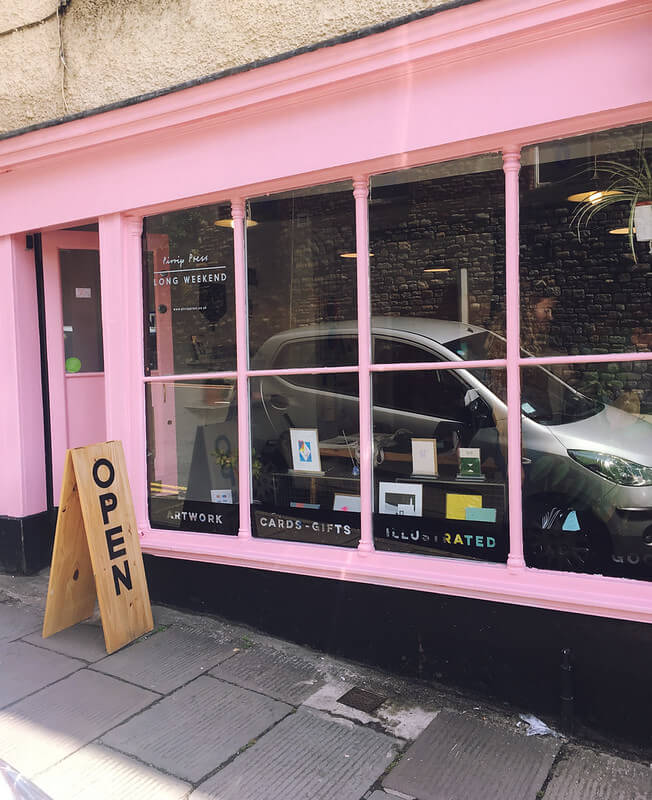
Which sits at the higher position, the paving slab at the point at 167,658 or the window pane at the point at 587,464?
the window pane at the point at 587,464

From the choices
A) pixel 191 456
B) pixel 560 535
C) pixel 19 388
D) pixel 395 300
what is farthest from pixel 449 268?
pixel 19 388

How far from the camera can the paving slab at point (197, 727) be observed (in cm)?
304

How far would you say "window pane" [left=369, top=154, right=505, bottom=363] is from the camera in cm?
368

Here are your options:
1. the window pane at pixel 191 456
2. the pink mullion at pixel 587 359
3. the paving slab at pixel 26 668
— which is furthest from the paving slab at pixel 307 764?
the pink mullion at pixel 587 359

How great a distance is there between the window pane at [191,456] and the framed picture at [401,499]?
109cm

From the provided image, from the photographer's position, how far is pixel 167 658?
398 cm

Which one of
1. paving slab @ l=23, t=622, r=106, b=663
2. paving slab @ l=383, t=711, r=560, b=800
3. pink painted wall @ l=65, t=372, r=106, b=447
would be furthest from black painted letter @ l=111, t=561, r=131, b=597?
paving slab @ l=383, t=711, r=560, b=800

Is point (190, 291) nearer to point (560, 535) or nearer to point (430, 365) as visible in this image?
point (430, 365)

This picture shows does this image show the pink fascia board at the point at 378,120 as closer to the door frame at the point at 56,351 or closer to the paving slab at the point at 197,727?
the door frame at the point at 56,351

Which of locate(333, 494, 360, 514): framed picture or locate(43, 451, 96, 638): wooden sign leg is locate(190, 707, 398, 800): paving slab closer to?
locate(333, 494, 360, 514): framed picture

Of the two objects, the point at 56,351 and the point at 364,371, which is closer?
the point at 364,371

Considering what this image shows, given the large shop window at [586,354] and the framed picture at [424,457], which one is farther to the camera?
the framed picture at [424,457]

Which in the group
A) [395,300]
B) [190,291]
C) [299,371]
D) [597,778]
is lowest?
[597,778]

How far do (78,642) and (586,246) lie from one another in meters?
3.72
